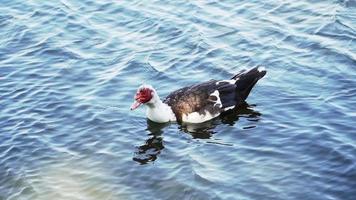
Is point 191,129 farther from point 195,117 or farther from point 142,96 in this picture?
point 142,96

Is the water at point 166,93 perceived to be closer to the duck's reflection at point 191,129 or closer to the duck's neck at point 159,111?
the duck's reflection at point 191,129

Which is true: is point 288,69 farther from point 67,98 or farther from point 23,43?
point 23,43

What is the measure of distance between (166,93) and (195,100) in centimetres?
154

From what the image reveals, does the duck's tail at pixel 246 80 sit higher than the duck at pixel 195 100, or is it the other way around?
the duck's tail at pixel 246 80

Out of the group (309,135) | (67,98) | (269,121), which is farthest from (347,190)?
(67,98)

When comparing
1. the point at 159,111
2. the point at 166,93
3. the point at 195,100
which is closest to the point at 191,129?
the point at 195,100

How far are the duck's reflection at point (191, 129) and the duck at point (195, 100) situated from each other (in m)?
0.13

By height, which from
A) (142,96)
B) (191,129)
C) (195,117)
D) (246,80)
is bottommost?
(191,129)

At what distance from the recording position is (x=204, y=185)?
49.8ft

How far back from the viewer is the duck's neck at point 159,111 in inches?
717

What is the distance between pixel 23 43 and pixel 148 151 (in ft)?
28.1

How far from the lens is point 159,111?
1817 centimetres

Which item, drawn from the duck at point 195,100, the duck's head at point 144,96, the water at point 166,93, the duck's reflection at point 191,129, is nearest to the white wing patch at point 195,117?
the duck at point 195,100

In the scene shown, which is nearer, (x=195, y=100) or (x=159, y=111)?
(x=159, y=111)
